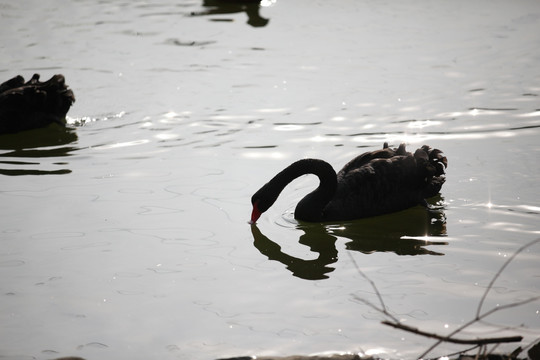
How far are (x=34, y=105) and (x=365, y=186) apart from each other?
193 inches

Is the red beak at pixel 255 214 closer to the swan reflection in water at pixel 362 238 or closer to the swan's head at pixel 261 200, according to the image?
the swan's head at pixel 261 200

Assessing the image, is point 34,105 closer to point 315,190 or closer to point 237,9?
point 315,190

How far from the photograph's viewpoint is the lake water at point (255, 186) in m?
5.16

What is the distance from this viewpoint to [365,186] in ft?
23.6

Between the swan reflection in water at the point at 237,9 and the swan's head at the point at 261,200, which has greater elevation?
the swan reflection in water at the point at 237,9

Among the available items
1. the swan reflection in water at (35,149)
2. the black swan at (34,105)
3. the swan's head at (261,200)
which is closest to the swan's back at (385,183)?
the swan's head at (261,200)

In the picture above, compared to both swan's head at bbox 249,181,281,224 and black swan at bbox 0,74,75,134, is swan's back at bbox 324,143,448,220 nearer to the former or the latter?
swan's head at bbox 249,181,281,224

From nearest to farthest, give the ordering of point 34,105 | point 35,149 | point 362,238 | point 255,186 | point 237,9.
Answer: point 362,238 < point 255,186 < point 35,149 < point 34,105 < point 237,9

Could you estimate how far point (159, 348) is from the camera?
4812mm

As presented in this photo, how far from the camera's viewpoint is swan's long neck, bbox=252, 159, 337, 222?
7.01 metres

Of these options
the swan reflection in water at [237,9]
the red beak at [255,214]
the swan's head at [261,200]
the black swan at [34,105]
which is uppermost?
the swan reflection in water at [237,9]

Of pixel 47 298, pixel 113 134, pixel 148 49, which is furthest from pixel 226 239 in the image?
pixel 148 49

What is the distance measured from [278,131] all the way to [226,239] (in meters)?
2.98

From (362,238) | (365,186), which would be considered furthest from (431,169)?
(362,238)
